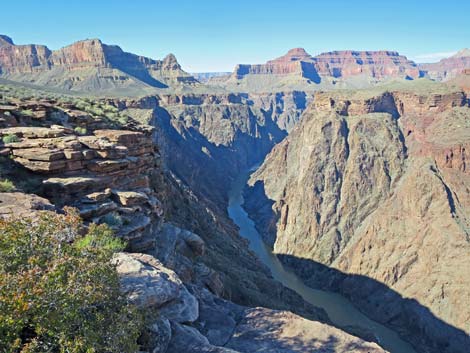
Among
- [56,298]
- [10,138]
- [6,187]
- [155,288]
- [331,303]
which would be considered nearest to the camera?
[56,298]

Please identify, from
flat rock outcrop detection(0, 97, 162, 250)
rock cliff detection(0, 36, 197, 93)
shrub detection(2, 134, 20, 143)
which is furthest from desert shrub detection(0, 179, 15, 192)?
rock cliff detection(0, 36, 197, 93)

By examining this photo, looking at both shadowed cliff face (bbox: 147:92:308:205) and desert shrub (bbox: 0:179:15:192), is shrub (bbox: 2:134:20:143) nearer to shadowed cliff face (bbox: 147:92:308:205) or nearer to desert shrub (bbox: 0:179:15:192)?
desert shrub (bbox: 0:179:15:192)

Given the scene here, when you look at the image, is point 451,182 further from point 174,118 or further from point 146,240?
point 174,118

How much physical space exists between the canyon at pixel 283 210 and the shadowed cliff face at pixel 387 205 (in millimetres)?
273

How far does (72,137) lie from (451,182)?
68550 mm

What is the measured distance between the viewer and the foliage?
6133mm

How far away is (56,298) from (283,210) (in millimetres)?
83965

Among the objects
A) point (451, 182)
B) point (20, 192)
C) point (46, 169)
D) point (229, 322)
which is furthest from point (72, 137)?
point (451, 182)

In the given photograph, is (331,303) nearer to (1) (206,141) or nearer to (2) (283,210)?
(2) (283,210)

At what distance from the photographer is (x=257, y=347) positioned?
11570 mm

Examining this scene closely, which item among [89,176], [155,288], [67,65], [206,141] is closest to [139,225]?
[89,176]

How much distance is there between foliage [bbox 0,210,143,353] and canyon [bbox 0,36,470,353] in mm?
2154

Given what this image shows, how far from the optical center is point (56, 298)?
660 cm

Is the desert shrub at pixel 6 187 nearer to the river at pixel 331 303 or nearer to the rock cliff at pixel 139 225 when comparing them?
the rock cliff at pixel 139 225
